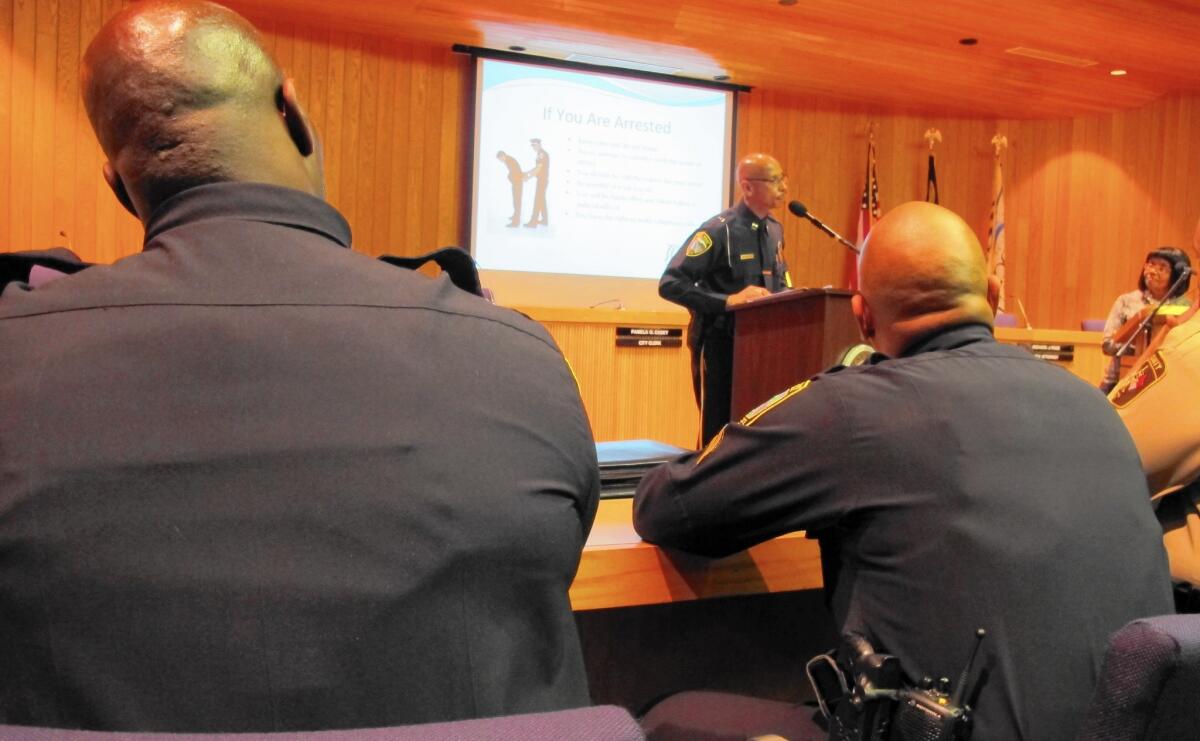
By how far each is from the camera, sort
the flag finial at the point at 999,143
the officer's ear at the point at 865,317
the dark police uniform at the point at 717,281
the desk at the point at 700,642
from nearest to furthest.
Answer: the officer's ear at the point at 865,317
the desk at the point at 700,642
the dark police uniform at the point at 717,281
the flag finial at the point at 999,143

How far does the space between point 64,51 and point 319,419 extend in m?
6.14

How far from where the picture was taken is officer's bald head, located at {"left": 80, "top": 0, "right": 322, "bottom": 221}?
97 centimetres

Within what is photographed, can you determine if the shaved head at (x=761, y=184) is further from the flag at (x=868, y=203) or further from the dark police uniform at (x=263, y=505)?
the dark police uniform at (x=263, y=505)

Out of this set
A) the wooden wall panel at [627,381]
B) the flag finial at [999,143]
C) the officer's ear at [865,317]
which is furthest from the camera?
the flag finial at [999,143]

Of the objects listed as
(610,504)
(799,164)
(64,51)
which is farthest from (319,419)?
(799,164)

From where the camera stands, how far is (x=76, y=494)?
28.5 inches

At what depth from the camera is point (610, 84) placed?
714 centimetres

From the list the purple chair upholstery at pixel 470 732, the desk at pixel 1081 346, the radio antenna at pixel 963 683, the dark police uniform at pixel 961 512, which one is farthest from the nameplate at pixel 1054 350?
the purple chair upholstery at pixel 470 732

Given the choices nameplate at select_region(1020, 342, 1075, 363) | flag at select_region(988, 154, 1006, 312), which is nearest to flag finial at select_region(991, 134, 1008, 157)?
flag at select_region(988, 154, 1006, 312)

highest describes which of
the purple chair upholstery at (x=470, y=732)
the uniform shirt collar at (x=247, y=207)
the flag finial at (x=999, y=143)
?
the flag finial at (x=999, y=143)

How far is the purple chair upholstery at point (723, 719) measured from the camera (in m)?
1.43

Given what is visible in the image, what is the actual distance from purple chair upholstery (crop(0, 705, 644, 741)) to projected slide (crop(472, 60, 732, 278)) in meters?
6.41

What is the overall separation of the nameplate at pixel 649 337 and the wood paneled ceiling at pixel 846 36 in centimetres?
202

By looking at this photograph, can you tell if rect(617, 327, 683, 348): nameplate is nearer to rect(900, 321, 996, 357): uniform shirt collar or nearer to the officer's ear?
the officer's ear
